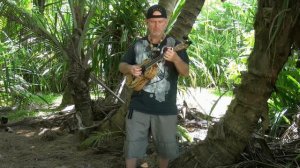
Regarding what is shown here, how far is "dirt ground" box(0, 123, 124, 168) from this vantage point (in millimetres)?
4555

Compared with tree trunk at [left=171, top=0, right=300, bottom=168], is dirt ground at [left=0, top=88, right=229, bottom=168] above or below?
below

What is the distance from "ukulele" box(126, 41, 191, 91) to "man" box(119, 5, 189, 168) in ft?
0.08

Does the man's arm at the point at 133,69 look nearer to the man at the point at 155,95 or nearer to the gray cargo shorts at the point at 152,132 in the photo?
the man at the point at 155,95

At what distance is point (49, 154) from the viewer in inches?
193

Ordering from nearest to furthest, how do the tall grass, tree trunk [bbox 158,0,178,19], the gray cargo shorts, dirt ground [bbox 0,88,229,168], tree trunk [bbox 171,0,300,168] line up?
1. tree trunk [bbox 171,0,300,168]
2. the gray cargo shorts
3. dirt ground [bbox 0,88,229,168]
4. tree trunk [bbox 158,0,178,19]
5. the tall grass

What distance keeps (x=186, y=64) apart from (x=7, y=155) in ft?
7.83

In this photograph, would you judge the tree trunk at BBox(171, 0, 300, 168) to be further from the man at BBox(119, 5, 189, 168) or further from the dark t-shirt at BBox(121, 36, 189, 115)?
the dark t-shirt at BBox(121, 36, 189, 115)

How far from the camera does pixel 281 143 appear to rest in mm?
4281

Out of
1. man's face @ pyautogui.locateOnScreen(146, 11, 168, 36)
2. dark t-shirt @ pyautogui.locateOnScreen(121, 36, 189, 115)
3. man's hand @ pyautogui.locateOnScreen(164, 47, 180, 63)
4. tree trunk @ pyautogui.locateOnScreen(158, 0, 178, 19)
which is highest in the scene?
tree trunk @ pyautogui.locateOnScreen(158, 0, 178, 19)

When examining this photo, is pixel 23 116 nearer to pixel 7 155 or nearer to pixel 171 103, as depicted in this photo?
pixel 7 155

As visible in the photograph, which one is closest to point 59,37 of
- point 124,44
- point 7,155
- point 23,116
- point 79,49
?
point 79,49

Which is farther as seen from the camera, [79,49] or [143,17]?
[143,17]

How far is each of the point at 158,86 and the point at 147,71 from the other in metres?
0.19

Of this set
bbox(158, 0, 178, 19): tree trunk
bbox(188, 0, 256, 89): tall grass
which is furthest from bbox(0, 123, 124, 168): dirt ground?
bbox(188, 0, 256, 89): tall grass
